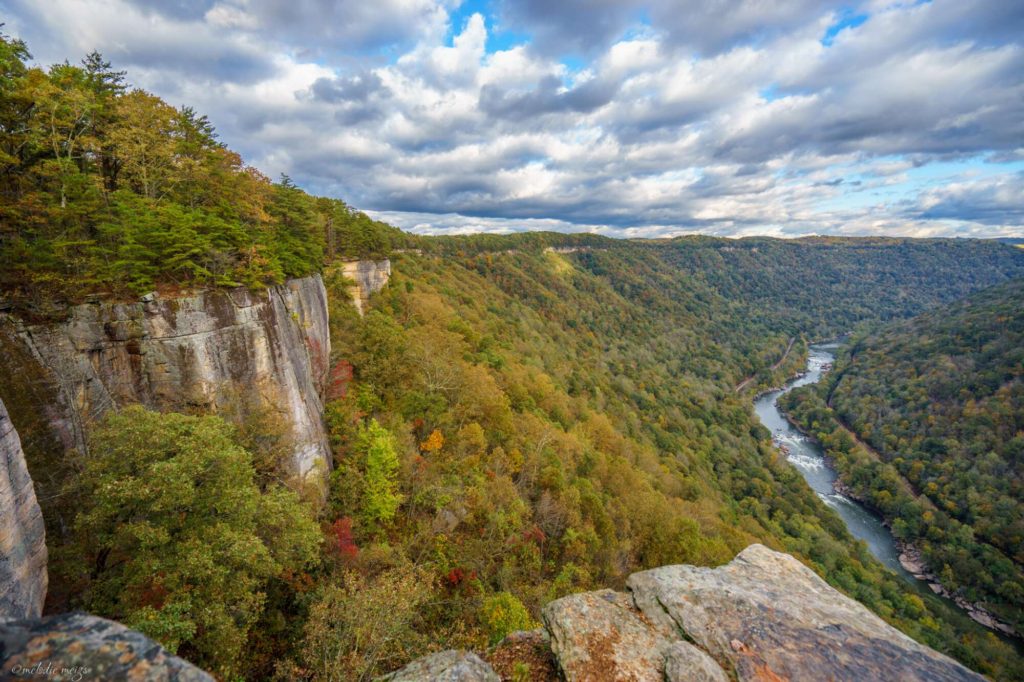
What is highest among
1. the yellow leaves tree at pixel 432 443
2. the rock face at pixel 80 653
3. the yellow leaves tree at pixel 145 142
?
the yellow leaves tree at pixel 145 142

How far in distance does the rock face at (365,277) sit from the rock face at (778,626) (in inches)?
1543

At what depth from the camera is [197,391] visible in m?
16.5

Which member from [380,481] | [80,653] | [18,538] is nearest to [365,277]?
[380,481]

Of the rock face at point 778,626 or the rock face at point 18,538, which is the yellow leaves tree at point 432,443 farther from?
the rock face at point 18,538

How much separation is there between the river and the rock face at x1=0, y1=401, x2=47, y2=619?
92412 mm

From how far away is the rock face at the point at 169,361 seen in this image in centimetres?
1310

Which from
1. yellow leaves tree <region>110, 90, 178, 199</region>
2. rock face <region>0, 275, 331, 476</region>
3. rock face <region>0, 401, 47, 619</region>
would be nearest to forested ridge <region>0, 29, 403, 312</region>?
yellow leaves tree <region>110, 90, 178, 199</region>

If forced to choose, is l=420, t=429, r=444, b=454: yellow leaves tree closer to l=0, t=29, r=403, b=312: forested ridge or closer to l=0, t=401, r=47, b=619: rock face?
l=0, t=29, r=403, b=312: forested ridge

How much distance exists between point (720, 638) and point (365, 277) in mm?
46062

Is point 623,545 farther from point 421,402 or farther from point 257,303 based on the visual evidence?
point 257,303

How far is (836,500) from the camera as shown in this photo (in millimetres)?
79688

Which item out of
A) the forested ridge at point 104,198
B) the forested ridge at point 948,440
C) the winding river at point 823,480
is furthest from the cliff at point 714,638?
the forested ridge at point 948,440

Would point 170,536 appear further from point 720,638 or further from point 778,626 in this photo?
point 778,626

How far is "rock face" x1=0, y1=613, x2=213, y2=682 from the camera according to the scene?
3.92m
